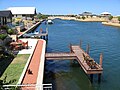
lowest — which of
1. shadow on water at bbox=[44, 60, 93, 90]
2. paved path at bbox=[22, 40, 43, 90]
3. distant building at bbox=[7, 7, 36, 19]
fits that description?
shadow on water at bbox=[44, 60, 93, 90]

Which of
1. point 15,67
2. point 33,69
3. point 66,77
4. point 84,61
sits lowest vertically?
point 66,77

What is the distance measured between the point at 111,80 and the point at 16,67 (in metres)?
9.76

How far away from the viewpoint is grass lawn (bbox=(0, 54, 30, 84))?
64.0 ft

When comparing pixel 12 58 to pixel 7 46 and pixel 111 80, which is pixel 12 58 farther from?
pixel 111 80

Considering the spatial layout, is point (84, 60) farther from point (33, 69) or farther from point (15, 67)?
point (15, 67)

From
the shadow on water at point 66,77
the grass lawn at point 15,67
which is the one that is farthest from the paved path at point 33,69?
the shadow on water at point 66,77

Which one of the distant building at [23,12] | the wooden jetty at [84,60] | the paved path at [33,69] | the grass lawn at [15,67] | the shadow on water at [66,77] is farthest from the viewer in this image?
the distant building at [23,12]

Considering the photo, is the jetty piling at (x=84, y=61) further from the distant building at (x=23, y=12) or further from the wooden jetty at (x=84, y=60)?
the distant building at (x=23, y=12)

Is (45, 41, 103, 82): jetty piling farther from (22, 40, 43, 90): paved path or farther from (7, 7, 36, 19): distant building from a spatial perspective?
(7, 7, 36, 19): distant building

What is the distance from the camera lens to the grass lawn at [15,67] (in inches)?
768

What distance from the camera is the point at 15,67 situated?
22.4 metres

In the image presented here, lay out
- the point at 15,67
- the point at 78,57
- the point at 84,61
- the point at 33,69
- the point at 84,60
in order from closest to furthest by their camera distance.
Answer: the point at 33,69 → the point at 15,67 → the point at 84,61 → the point at 84,60 → the point at 78,57

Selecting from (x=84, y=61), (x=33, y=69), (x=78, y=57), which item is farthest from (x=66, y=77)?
(x=33, y=69)

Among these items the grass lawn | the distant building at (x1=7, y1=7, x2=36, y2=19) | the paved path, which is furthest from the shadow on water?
the distant building at (x1=7, y1=7, x2=36, y2=19)
